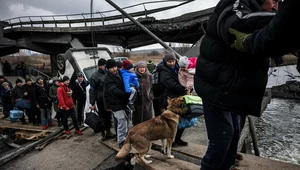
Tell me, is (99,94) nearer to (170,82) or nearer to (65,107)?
(65,107)

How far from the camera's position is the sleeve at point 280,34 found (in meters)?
0.87

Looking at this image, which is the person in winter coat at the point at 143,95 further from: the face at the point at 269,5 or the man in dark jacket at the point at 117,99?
the face at the point at 269,5

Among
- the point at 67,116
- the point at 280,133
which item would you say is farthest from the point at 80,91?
the point at 280,133

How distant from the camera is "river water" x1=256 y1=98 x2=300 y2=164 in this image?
21.3 feet

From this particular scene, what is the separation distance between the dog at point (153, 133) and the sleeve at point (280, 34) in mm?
2212

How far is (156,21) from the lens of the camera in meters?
11.8

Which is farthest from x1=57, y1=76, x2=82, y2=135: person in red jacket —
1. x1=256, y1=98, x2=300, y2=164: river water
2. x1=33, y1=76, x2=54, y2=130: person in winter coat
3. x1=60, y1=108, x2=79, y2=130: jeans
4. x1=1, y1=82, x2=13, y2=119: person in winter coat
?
x1=256, y1=98, x2=300, y2=164: river water

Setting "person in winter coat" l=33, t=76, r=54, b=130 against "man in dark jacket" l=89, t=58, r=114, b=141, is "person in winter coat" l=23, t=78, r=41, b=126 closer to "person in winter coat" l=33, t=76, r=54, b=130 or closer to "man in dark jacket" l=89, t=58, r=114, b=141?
"person in winter coat" l=33, t=76, r=54, b=130

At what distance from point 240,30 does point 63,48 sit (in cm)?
2229

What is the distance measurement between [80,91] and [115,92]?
3.28 metres

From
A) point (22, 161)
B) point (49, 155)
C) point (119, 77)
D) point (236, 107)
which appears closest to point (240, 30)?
point (236, 107)

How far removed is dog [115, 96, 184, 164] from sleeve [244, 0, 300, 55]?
87.1 inches

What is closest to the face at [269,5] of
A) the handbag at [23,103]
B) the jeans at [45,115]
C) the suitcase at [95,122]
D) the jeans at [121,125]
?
the jeans at [121,125]

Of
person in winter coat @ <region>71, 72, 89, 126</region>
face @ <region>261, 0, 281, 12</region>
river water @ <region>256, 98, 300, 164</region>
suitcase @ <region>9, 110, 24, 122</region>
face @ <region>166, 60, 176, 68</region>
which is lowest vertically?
river water @ <region>256, 98, 300, 164</region>
